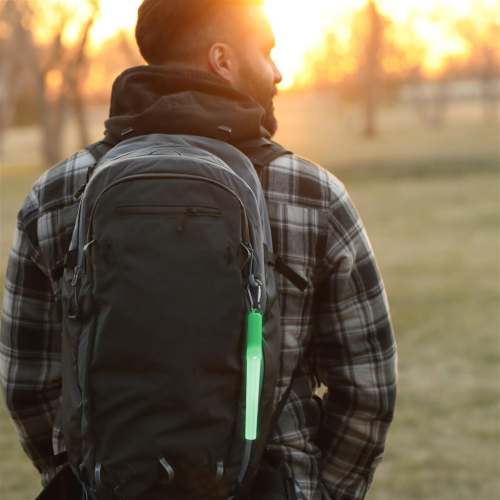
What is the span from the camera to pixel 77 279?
4.03ft

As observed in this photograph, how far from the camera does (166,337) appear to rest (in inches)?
45.3

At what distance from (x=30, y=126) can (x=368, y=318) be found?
1915 inches

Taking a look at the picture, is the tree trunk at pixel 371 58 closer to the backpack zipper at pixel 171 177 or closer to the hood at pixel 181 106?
the hood at pixel 181 106

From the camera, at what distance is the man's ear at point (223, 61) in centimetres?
146

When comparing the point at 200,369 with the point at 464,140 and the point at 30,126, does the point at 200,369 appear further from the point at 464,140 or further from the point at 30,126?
the point at 30,126

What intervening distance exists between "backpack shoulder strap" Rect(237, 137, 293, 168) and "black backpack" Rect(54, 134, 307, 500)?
224mm

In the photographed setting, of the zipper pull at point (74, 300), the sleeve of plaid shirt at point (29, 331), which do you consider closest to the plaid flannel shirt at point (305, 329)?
the sleeve of plaid shirt at point (29, 331)

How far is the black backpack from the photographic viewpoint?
1149mm

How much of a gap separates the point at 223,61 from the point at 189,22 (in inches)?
4.0

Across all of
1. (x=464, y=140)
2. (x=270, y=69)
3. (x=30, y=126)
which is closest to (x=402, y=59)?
(x=464, y=140)

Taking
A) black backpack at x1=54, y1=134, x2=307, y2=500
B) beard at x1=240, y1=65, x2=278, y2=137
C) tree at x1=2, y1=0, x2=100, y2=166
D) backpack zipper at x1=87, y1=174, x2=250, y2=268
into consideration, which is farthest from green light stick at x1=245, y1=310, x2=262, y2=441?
tree at x1=2, y1=0, x2=100, y2=166

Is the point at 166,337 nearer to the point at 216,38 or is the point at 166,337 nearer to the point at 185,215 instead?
the point at 185,215

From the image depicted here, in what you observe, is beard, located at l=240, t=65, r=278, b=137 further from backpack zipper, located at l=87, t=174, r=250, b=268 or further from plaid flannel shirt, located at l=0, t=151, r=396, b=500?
backpack zipper, located at l=87, t=174, r=250, b=268

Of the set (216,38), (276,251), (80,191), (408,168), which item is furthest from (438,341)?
(408,168)
